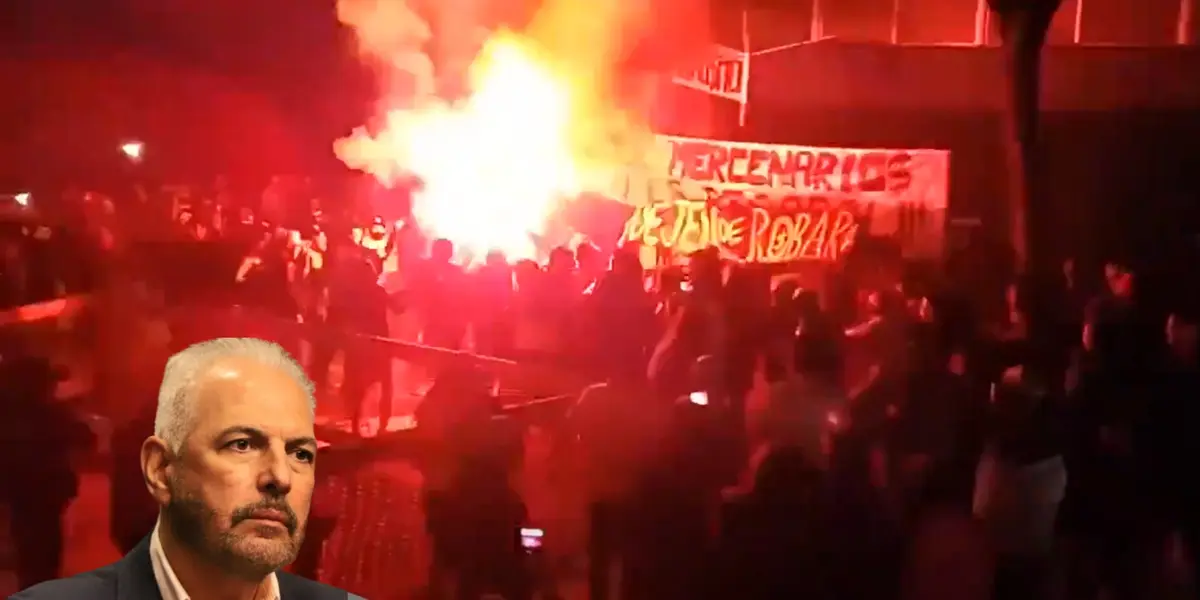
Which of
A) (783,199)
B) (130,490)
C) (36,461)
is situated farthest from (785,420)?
(36,461)

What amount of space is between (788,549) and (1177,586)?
2.51 ft

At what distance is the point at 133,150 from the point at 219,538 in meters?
0.76

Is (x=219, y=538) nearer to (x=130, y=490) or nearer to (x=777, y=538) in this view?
(x=130, y=490)

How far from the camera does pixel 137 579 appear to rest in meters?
1.32

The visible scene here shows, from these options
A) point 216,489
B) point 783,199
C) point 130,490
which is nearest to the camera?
point 216,489

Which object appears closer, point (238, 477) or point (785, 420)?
point (238, 477)

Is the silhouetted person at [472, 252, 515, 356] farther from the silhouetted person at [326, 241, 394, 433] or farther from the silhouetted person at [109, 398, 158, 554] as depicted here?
the silhouetted person at [109, 398, 158, 554]

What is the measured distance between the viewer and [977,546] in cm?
182

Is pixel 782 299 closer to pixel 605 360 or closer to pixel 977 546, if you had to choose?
pixel 605 360

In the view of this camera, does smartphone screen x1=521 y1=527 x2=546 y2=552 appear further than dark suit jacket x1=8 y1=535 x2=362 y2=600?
Yes

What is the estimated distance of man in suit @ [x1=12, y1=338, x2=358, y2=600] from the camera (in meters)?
1.32

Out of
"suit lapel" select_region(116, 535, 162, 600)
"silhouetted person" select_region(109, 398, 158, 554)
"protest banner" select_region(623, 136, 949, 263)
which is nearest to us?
"suit lapel" select_region(116, 535, 162, 600)

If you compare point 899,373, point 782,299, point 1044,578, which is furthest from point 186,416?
point 1044,578

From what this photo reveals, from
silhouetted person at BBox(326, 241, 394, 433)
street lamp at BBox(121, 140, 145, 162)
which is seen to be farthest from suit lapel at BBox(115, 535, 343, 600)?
street lamp at BBox(121, 140, 145, 162)
